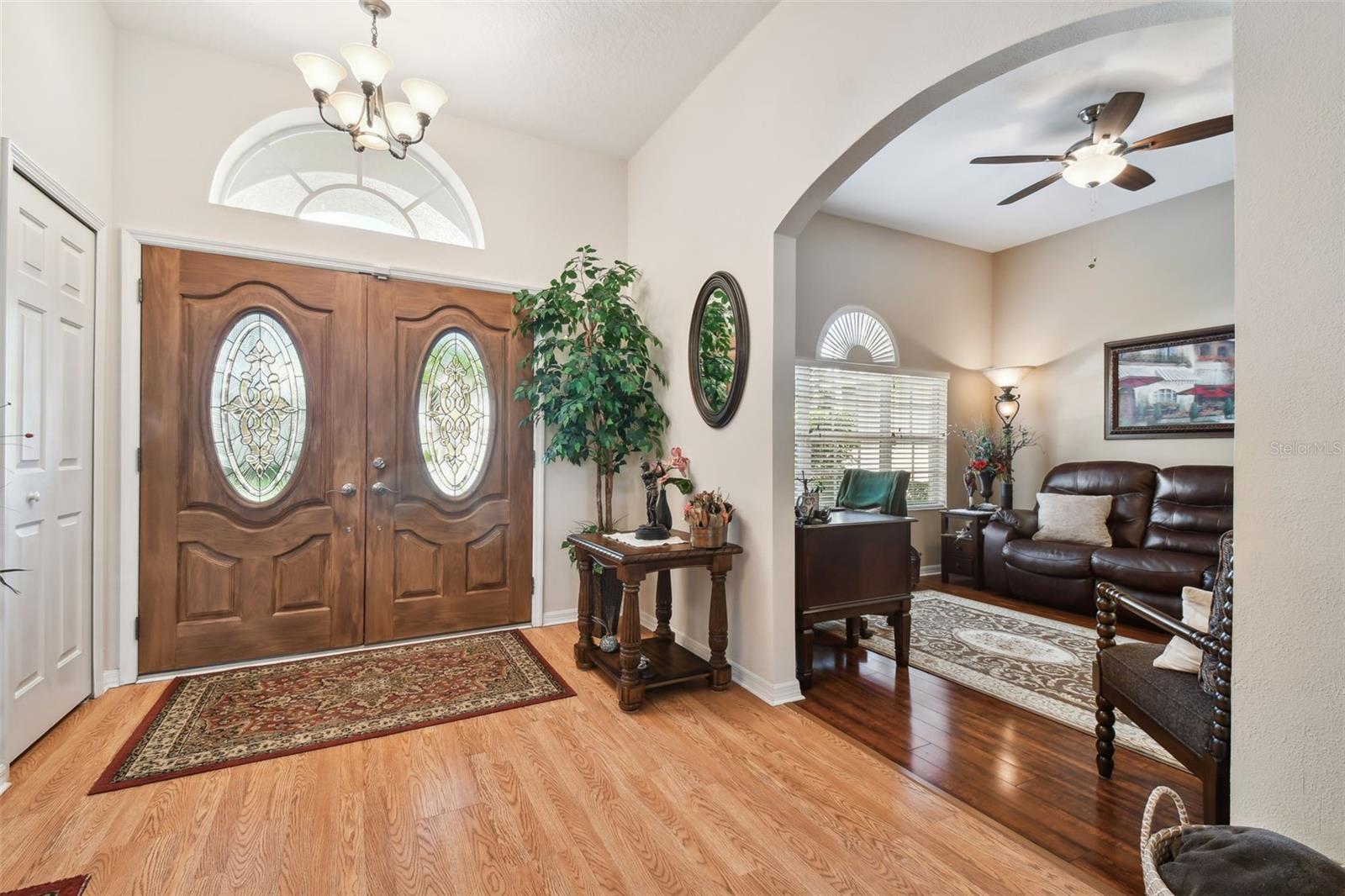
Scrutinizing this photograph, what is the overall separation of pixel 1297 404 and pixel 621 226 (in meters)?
3.85

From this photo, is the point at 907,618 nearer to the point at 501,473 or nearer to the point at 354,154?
the point at 501,473

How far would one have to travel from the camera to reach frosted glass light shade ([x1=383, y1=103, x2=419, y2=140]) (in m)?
2.83

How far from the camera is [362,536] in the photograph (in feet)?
11.6

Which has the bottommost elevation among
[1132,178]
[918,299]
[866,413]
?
[866,413]

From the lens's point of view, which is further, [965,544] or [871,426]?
[871,426]

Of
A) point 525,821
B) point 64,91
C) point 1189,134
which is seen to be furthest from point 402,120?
point 1189,134

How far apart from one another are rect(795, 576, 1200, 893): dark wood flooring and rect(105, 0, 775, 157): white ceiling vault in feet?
10.9

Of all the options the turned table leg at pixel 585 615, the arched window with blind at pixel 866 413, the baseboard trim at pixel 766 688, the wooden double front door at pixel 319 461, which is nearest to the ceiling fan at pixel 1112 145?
the arched window with blind at pixel 866 413

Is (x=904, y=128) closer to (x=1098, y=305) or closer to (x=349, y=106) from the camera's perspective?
(x=349, y=106)

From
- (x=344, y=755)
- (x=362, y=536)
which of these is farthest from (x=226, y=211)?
(x=344, y=755)

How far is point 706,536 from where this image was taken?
2.95 meters

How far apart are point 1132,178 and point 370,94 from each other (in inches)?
166

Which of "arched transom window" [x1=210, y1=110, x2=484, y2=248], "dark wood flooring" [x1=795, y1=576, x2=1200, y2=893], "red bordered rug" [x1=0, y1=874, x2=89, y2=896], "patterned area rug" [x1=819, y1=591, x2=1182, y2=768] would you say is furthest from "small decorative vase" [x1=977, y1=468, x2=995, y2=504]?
"red bordered rug" [x1=0, y1=874, x2=89, y2=896]

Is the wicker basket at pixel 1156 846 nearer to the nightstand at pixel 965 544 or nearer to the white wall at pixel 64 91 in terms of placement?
the white wall at pixel 64 91
